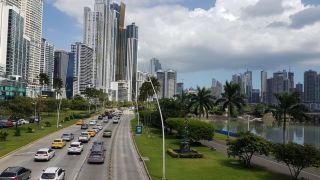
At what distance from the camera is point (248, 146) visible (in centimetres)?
4803

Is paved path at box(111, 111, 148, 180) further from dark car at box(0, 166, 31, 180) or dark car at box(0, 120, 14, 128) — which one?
dark car at box(0, 120, 14, 128)

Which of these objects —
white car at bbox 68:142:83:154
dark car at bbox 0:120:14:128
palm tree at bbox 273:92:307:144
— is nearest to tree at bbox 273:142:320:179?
palm tree at bbox 273:92:307:144

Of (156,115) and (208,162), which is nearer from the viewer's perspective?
(208,162)

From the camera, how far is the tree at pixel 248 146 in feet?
156

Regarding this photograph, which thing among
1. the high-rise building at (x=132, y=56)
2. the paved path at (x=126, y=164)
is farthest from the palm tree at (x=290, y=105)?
the high-rise building at (x=132, y=56)

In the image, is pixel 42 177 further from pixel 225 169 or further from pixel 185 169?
pixel 225 169

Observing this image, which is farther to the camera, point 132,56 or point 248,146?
point 132,56

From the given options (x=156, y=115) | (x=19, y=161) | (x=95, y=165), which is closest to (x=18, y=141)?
(x=19, y=161)

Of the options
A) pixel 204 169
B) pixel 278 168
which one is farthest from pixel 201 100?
pixel 204 169

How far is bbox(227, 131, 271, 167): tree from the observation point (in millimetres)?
47594

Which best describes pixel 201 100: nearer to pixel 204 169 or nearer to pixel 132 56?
pixel 132 56

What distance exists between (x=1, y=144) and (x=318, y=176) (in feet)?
145

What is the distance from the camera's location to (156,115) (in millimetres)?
106750

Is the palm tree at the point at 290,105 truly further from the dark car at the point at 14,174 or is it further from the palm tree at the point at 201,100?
the palm tree at the point at 201,100
